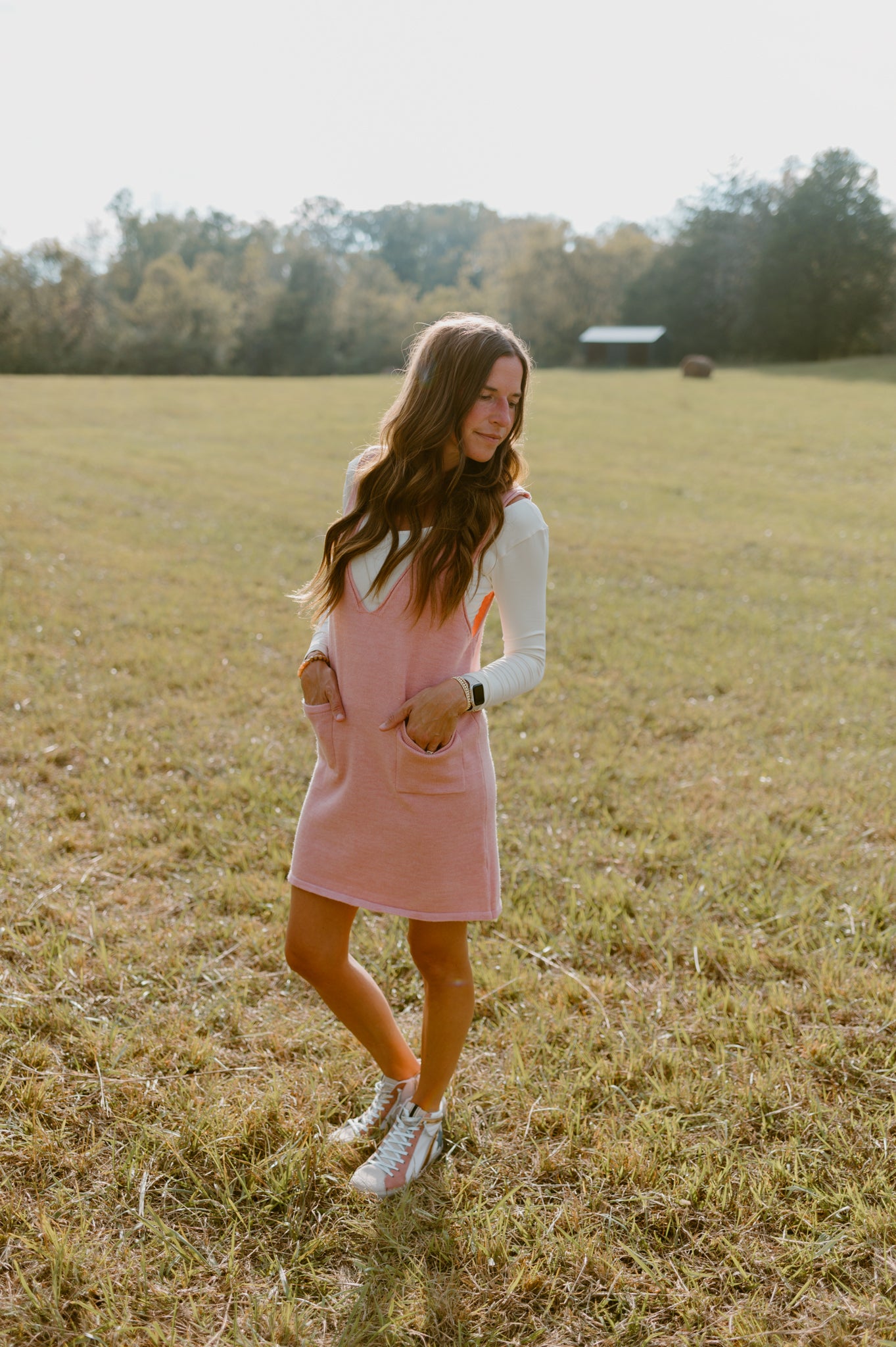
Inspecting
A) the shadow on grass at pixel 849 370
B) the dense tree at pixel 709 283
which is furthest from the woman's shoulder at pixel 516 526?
the dense tree at pixel 709 283

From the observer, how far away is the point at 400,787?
2.04m

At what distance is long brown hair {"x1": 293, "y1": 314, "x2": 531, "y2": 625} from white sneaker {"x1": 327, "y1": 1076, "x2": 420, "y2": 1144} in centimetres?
128

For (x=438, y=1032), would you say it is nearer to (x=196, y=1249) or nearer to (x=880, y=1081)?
(x=196, y=1249)

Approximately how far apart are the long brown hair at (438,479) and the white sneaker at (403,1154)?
1.27 metres

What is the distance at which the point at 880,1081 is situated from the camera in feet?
8.58

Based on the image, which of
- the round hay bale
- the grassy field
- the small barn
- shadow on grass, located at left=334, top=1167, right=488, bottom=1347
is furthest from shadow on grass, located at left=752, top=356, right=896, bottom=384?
shadow on grass, located at left=334, top=1167, right=488, bottom=1347

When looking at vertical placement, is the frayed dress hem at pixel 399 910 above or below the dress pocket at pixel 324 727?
below

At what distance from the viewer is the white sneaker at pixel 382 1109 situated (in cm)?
241

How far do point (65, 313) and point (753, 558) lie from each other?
4912cm

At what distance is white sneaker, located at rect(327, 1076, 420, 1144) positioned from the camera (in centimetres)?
241

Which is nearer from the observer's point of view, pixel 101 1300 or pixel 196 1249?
Answer: pixel 101 1300

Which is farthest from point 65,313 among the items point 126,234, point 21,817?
point 21,817

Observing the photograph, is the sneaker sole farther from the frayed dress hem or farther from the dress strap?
the dress strap

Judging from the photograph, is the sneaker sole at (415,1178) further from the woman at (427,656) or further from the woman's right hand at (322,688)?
the woman's right hand at (322,688)
